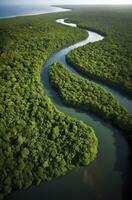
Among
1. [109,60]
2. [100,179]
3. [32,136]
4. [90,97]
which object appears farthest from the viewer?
[109,60]

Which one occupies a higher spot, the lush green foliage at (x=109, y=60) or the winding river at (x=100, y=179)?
the lush green foliage at (x=109, y=60)

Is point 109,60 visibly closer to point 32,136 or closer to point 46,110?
point 46,110

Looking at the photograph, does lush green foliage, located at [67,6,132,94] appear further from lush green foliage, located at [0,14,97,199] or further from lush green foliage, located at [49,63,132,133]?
lush green foliage, located at [0,14,97,199]

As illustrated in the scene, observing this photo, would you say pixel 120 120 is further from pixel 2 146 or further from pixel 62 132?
pixel 2 146

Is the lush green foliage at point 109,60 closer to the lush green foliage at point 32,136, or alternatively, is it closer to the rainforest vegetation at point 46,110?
the rainforest vegetation at point 46,110

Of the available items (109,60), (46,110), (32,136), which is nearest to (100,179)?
(32,136)

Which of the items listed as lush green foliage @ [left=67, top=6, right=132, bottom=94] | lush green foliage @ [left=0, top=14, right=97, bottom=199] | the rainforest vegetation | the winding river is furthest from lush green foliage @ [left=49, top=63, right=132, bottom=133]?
lush green foliage @ [left=67, top=6, right=132, bottom=94]

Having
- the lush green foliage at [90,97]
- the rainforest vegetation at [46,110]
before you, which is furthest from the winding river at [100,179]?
the lush green foliage at [90,97]

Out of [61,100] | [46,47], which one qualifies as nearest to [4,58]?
[46,47]

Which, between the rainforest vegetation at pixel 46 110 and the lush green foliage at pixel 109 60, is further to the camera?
the lush green foliage at pixel 109 60
